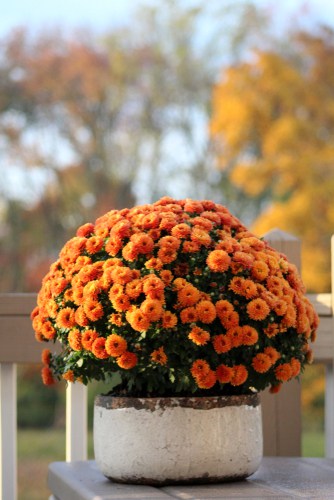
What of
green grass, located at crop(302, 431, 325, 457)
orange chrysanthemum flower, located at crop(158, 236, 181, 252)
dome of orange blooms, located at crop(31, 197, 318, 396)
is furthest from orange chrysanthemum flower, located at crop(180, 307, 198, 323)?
green grass, located at crop(302, 431, 325, 457)

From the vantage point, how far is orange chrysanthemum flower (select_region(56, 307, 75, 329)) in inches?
50.4

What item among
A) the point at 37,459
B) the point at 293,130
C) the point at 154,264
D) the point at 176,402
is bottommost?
the point at 37,459

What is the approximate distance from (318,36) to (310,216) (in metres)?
2.04

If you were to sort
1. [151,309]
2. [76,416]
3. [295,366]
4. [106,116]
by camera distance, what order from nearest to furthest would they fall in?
[151,309] → [295,366] → [76,416] → [106,116]

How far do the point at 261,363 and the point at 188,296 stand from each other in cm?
16

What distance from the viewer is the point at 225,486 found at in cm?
126

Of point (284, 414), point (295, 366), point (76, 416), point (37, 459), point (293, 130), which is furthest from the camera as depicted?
point (293, 130)

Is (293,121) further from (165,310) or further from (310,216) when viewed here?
(165,310)

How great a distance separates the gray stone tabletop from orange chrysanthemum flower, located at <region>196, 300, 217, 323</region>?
25 cm

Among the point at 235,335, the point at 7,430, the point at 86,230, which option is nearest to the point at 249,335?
the point at 235,335

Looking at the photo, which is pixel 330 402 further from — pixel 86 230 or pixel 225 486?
pixel 86 230

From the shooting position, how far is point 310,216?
782 cm

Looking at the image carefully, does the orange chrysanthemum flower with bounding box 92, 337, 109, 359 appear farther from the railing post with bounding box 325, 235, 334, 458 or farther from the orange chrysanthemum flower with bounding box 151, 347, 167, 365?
the railing post with bounding box 325, 235, 334, 458

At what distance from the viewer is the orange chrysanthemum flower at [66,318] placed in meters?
1.28
